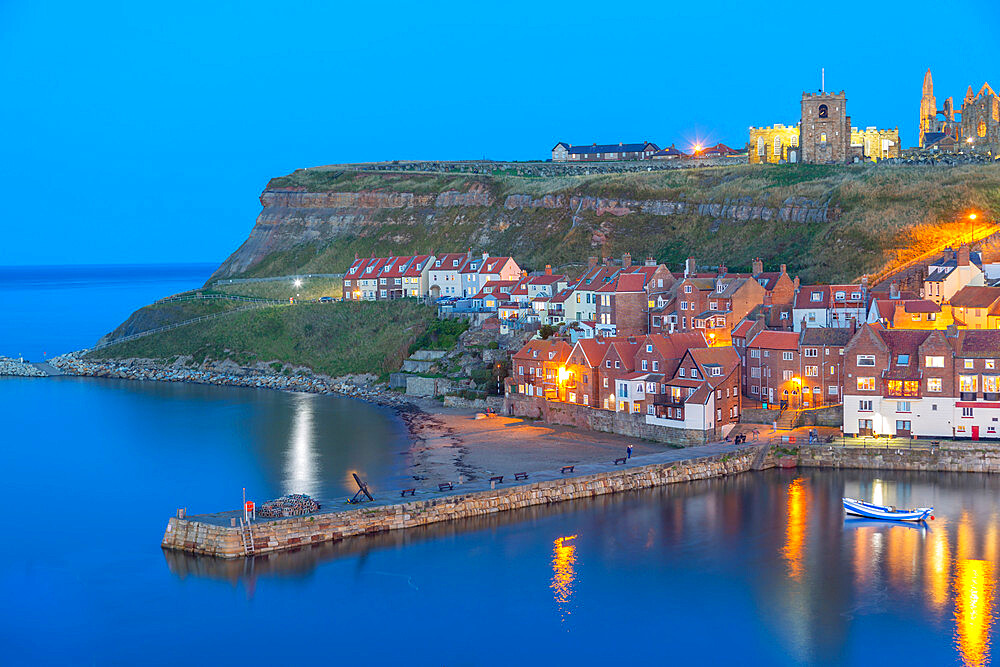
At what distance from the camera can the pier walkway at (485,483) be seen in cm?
Answer: 4344

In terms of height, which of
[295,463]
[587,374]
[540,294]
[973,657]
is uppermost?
[540,294]

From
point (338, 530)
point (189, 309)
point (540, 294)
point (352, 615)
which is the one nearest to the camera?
point (352, 615)

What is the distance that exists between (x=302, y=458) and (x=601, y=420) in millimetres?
15670

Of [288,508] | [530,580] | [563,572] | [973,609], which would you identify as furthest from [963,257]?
[288,508]

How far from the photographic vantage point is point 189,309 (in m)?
111

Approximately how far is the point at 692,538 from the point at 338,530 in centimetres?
1329

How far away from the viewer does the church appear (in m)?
110

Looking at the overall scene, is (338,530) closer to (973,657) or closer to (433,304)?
(973,657)

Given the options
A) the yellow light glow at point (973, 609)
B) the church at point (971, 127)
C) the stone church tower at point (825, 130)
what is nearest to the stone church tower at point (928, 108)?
the church at point (971, 127)

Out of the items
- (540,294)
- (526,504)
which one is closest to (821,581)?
(526,504)

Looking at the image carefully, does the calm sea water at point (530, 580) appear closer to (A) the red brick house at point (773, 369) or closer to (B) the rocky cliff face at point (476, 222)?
(A) the red brick house at point (773, 369)

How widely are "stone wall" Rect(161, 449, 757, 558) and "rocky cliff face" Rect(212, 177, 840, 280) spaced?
4304 centimetres

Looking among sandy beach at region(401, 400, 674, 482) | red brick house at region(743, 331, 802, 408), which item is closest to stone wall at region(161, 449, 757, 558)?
sandy beach at region(401, 400, 674, 482)

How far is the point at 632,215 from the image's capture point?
110m
